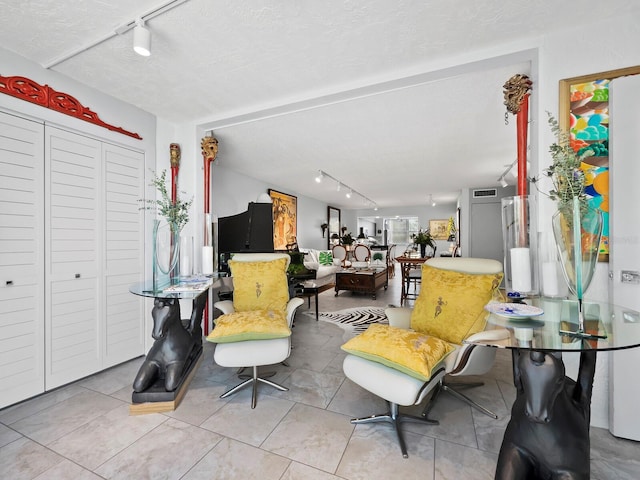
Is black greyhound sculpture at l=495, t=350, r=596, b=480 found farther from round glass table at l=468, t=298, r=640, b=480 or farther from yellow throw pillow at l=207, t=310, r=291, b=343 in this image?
yellow throw pillow at l=207, t=310, r=291, b=343

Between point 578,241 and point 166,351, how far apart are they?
2.59 m

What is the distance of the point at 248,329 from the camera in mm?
Result: 1899

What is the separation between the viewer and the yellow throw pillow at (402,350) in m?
1.42

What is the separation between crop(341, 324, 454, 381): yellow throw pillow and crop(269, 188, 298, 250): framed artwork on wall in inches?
182

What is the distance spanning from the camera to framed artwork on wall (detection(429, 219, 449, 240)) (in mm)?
10004

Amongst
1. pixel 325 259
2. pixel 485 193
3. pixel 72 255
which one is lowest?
pixel 325 259

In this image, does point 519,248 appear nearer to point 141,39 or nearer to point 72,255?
point 141,39

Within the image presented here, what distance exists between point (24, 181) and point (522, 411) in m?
3.40

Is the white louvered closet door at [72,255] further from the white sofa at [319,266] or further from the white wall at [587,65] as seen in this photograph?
the white sofa at [319,266]

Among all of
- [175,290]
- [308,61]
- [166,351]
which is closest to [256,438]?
[166,351]

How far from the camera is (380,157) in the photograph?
168 inches

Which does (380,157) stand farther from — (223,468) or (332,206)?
(332,206)

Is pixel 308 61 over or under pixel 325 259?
over

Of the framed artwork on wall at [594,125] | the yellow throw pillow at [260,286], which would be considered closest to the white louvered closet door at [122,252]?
the yellow throw pillow at [260,286]
